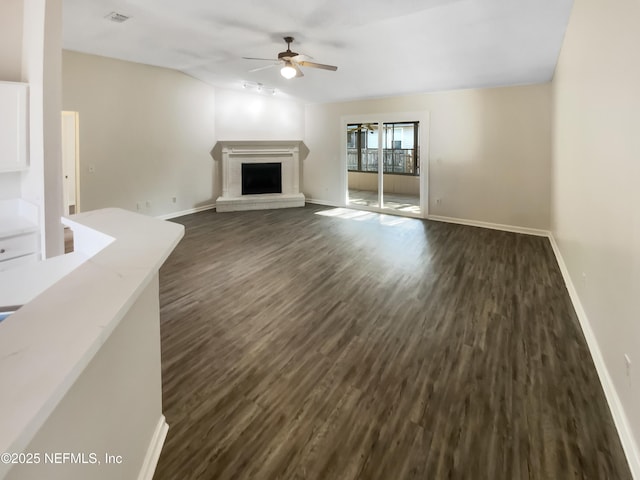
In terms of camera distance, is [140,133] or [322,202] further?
[322,202]

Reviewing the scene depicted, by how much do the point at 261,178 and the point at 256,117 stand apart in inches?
59.8

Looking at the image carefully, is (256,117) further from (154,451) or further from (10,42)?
(154,451)

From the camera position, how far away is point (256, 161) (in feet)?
28.5

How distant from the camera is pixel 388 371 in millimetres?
2424

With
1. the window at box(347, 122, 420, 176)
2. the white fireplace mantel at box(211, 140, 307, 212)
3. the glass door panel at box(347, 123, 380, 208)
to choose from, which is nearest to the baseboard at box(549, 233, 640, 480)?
the window at box(347, 122, 420, 176)

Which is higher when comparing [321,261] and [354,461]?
[321,261]

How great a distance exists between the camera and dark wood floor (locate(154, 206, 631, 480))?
1724 mm

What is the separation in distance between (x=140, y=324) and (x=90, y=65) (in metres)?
6.03

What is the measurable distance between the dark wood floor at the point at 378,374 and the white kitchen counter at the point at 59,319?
103 centimetres

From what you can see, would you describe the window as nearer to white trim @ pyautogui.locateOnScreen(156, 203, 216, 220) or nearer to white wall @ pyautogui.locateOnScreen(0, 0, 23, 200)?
white trim @ pyautogui.locateOnScreen(156, 203, 216, 220)

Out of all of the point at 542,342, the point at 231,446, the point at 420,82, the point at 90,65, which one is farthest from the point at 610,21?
the point at 90,65

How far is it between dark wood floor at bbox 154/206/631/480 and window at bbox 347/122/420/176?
167 inches

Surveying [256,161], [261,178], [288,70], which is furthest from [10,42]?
[261,178]

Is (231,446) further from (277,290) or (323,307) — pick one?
(277,290)
